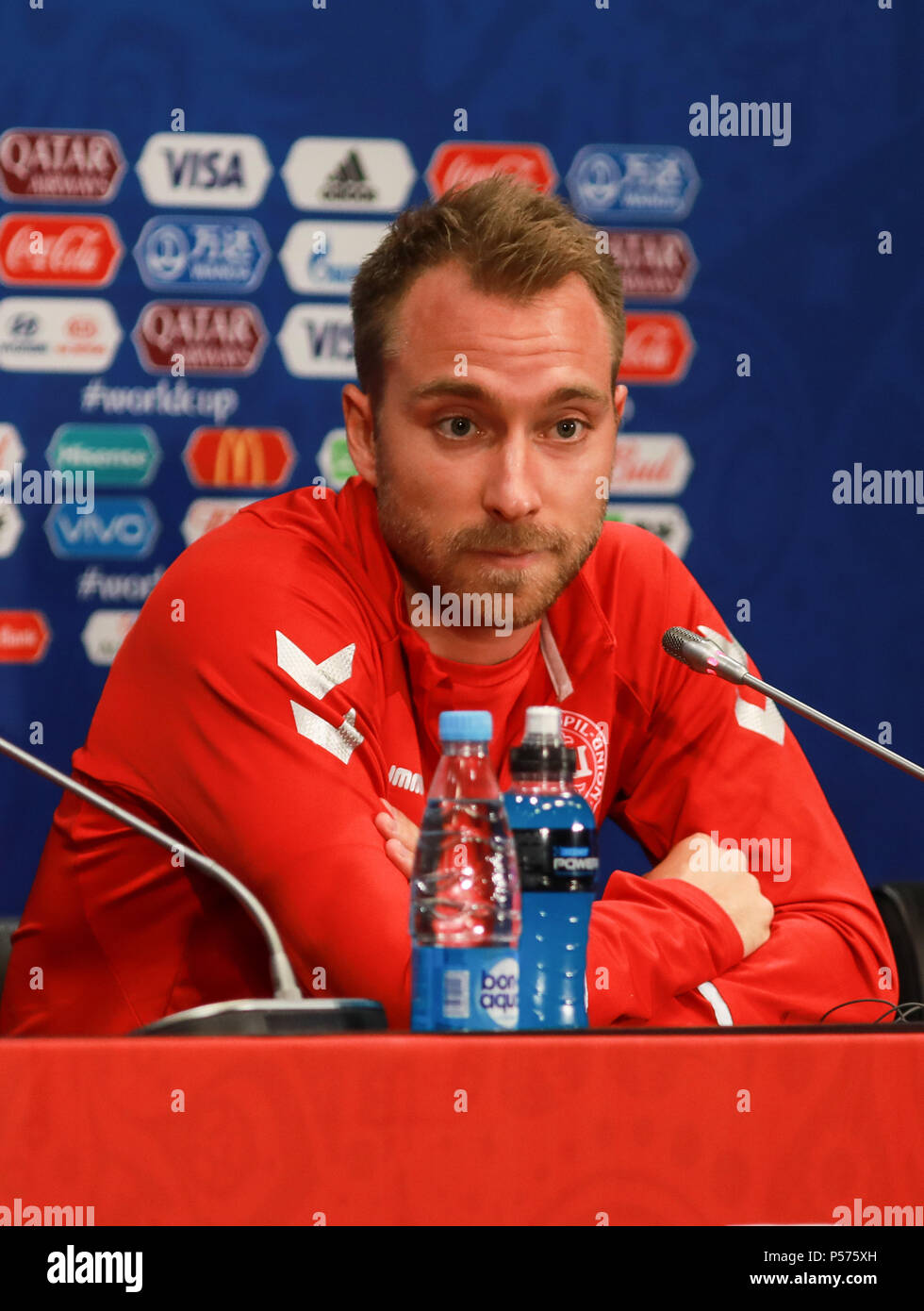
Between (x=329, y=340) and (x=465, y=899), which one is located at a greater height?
(x=329, y=340)

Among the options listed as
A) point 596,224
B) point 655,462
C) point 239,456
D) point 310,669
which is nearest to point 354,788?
point 310,669

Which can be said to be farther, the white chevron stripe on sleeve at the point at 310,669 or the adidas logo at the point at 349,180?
the adidas logo at the point at 349,180

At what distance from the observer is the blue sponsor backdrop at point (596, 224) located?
2.35m

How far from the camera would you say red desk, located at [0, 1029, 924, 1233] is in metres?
0.85

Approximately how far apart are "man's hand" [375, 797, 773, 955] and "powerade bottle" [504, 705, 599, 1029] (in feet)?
0.57

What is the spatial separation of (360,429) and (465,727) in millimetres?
845

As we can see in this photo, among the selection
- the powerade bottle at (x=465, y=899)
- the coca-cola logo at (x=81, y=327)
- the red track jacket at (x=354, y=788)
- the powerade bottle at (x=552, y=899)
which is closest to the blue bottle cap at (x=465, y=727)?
the powerade bottle at (x=465, y=899)

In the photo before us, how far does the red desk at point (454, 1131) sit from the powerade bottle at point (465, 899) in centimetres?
12

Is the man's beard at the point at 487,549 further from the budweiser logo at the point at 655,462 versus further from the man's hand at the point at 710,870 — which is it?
the budweiser logo at the point at 655,462

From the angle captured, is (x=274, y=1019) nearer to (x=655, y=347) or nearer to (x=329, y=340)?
(x=329, y=340)

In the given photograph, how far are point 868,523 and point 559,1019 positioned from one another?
1.46m

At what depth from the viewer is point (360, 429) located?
6.26ft
